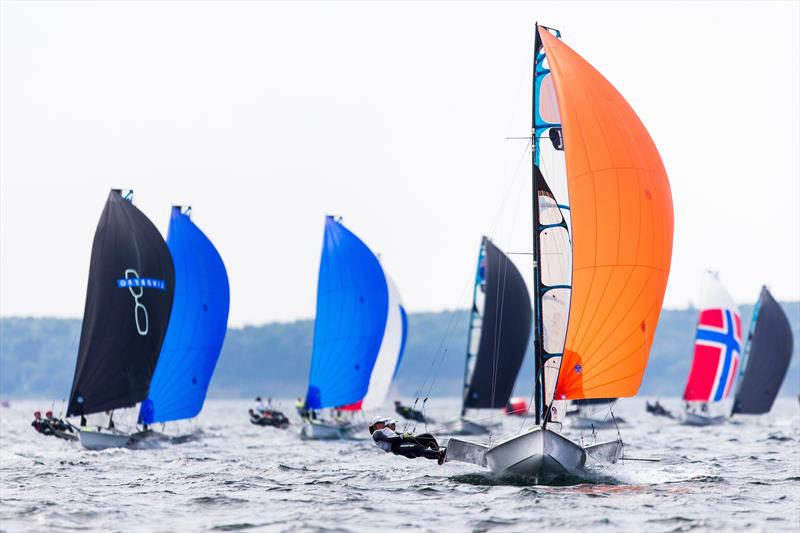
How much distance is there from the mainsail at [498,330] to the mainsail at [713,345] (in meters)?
13.9

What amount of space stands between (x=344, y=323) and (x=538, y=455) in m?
26.2

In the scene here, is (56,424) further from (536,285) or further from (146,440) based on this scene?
(536,285)

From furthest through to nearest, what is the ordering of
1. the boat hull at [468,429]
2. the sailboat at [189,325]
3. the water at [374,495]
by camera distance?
the boat hull at [468,429], the sailboat at [189,325], the water at [374,495]

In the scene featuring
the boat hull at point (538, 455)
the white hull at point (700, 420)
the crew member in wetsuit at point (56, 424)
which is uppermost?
the boat hull at point (538, 455)

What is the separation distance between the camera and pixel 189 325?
42.1m

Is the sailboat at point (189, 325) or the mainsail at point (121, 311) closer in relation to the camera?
the mainsail at point (121, 311)

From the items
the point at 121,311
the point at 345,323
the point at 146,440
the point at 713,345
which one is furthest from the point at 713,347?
the point at 121,311

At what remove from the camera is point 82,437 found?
3600 cm

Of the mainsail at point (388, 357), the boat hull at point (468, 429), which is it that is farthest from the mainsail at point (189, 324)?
the boat hull at point (468, 429)

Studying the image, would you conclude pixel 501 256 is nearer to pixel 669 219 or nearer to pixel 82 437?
pixel 82 437

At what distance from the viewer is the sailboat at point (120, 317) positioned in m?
36.2

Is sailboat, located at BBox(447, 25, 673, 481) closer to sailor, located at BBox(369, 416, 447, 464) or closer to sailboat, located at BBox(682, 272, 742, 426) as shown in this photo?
sailor, located at BBox(369, 416, 447, 464)

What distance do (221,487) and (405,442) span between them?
3913 mm

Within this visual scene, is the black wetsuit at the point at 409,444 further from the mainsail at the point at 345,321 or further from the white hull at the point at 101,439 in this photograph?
the mainsail at the point at 345,321
